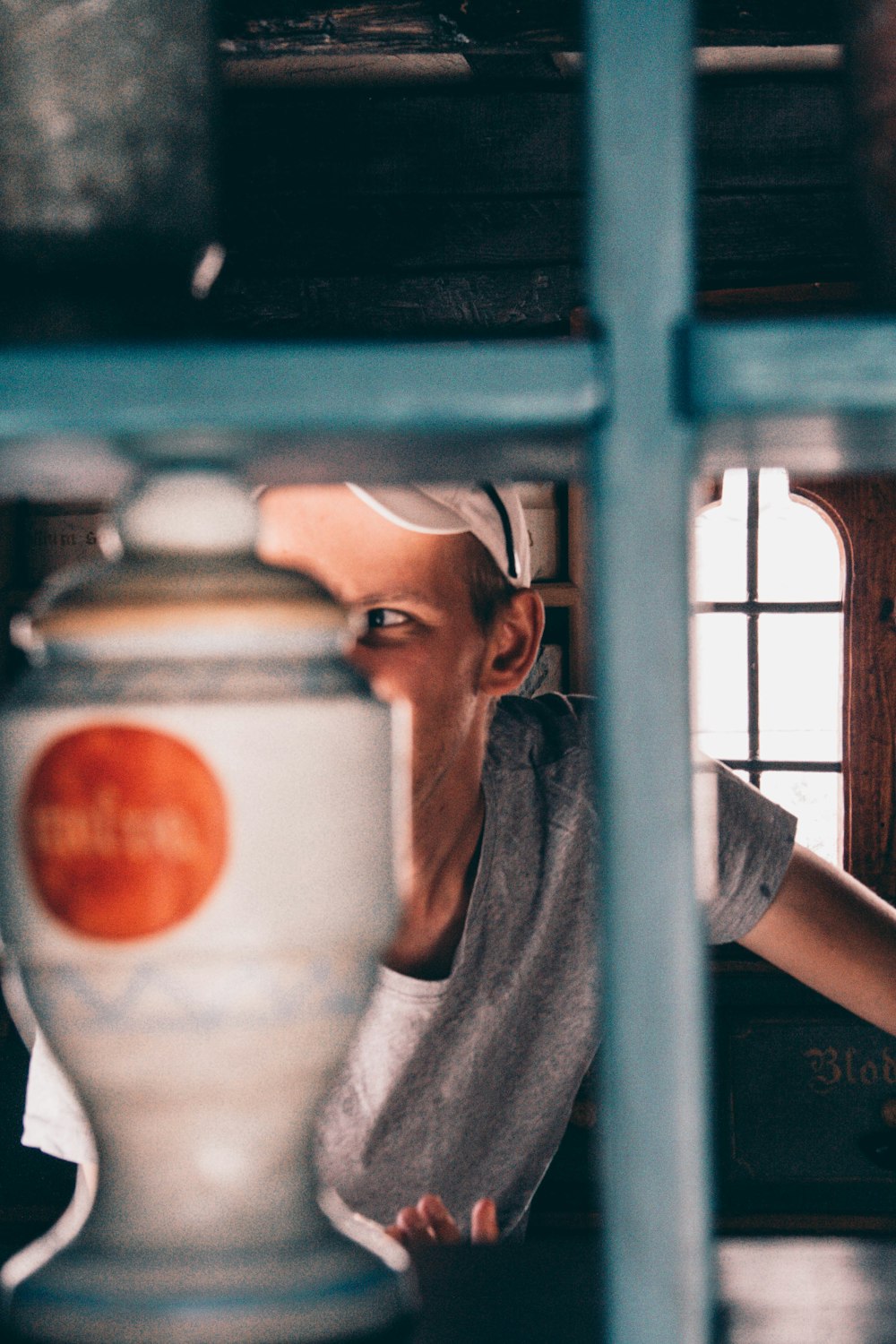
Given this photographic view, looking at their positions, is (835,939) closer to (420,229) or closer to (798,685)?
(420,229)

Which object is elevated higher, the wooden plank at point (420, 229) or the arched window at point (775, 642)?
the wooden plank at point (420, 229)

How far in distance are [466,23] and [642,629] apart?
137 centimetres

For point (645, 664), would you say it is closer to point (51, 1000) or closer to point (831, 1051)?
point (51, 1000)

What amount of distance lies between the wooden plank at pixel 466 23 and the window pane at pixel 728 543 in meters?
1.72

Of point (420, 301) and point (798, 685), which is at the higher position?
point (420, 301)

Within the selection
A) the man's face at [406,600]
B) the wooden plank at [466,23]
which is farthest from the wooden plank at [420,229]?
the man's face at [406,600]

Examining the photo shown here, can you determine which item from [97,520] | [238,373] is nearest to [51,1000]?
[238,373]

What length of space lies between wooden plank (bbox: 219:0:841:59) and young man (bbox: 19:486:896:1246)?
0.61 m

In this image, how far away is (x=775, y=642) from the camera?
3.37 metres

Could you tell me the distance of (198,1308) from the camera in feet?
1.46

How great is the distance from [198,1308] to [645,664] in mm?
265

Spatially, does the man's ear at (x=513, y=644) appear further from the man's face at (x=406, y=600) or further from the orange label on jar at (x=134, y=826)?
the orange label on jar at (x=134, y=826)

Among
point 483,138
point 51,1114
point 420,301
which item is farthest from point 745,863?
point 483,138

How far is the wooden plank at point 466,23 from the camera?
1447 millimetres
